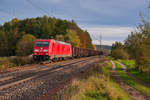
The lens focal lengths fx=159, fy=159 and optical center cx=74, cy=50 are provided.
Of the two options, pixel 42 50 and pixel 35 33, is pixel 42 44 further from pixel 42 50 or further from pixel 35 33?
pixel 35 33

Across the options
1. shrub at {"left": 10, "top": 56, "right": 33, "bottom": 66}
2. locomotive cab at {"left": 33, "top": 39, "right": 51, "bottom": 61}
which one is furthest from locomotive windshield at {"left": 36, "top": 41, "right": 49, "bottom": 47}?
shrub at {"left": 10, "top": 56, "right": 33, "bottom": 66}

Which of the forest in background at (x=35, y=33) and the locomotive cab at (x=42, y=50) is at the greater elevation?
the forest in background at (x=35, y=33)

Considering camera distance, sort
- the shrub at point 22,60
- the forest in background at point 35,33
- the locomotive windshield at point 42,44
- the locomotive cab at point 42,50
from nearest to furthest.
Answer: the locomotive cab at point 42,50 < the locomotive windshield at point 42,44 < the shrub at point 22,60 < the forest in background at point 35,33

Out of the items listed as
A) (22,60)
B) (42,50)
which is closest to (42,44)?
(42,50)

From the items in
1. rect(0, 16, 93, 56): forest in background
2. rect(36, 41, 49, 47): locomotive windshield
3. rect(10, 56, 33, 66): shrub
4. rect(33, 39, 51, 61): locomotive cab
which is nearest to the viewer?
rect(33, 39, 51, 61): locomotive cab

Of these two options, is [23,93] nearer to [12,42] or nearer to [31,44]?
[31,44]

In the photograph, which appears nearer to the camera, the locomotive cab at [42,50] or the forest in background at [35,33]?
the locomotive cab at [42,50]

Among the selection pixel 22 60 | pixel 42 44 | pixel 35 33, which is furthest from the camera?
pixel 35 33

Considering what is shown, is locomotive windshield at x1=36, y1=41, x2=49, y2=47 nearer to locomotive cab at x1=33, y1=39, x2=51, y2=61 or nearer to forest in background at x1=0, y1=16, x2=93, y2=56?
locomotive cab at x1=33, y1=39, x2=51, y2=61

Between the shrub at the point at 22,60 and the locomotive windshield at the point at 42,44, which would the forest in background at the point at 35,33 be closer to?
the shrub at the point at 22,60

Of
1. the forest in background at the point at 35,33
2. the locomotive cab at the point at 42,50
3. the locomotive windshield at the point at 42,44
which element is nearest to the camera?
the locomotive cab at the point at 42,50

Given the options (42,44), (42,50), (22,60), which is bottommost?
(22,60)

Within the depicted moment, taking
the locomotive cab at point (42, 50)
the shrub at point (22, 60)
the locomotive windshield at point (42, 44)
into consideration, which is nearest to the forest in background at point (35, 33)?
the shrub at point (22, 60)

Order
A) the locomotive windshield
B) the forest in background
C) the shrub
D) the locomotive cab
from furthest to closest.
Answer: the forest in background < the shrub < the locomotive windshield < the locomotive cab
